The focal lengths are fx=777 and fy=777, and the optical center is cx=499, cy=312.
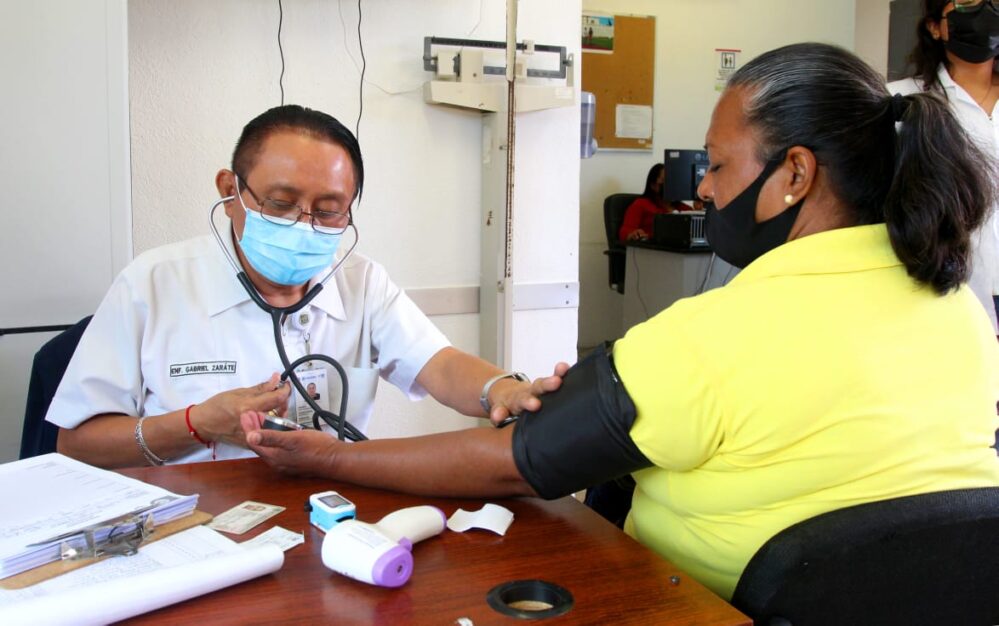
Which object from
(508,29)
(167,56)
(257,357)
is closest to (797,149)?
(257,357)

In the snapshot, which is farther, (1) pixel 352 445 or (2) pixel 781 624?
(1) pixel 352 445

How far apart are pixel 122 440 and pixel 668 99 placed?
5108 millimetres

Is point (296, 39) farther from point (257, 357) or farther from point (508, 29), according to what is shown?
point (257, 357)

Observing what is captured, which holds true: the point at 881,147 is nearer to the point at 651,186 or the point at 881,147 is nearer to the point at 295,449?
the point at 295,449

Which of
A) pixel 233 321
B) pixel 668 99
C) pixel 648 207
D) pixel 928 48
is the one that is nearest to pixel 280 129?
pixel 233 321

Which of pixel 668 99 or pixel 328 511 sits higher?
pixel 668 99

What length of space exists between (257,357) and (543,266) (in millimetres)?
1362

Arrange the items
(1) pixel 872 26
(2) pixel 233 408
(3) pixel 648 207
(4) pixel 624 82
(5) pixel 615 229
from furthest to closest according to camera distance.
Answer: (1) pixel 872 26, (4) pixel 624 82, (5) pixel 615 229, (3) pixel 648 207, (2) pixel 233 408

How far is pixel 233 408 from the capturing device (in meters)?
1.16

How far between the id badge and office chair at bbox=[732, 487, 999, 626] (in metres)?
0.85

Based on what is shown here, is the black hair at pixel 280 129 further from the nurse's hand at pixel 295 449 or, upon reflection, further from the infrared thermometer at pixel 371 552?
the infrared thermometer at pixel 371 552

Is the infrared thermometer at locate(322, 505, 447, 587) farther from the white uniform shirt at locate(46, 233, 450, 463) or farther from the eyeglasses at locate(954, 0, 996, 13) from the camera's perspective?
the eyeglasses at locate(954, 0, 996, 13)

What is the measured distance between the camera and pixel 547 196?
8.46 ft

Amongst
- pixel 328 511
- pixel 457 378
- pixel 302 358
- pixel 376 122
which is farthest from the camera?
pixel 376 122
